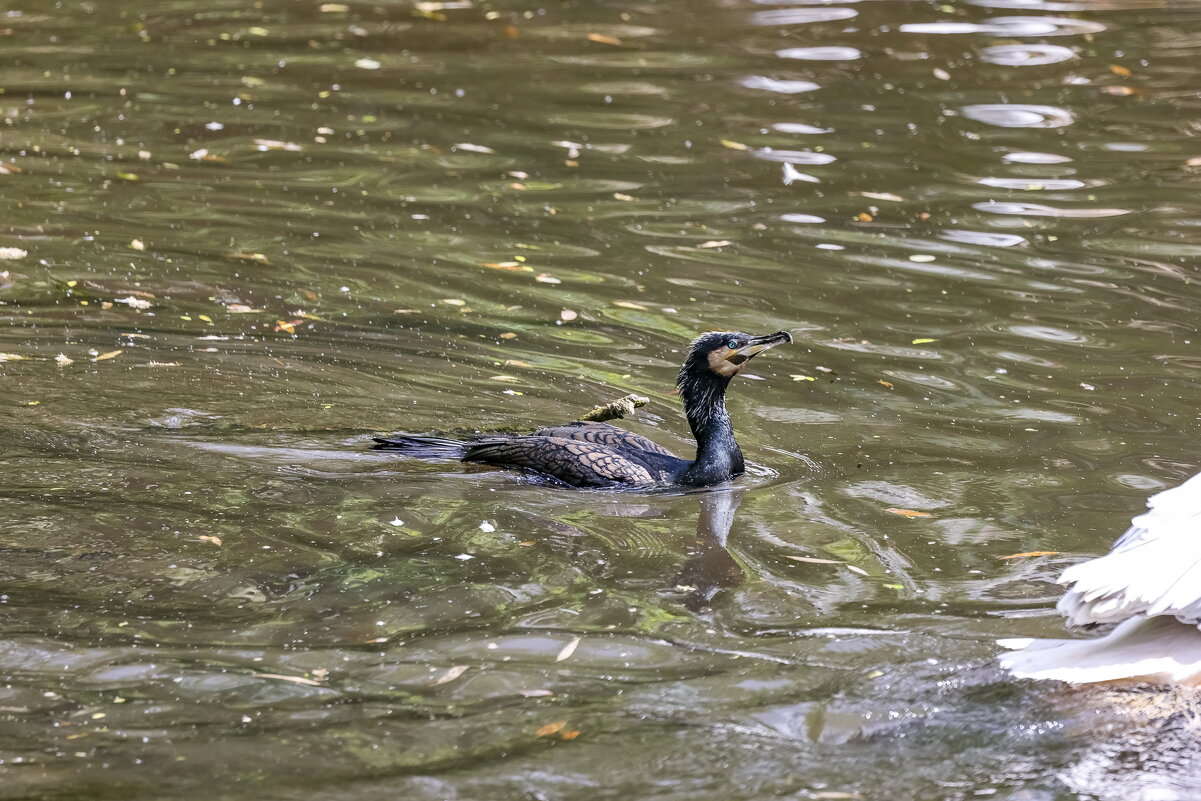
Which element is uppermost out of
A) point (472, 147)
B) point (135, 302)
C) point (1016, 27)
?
point (1016, 27)

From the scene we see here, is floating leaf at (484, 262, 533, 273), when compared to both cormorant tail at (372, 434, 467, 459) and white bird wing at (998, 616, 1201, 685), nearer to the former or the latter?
cormorant tail at (372, 434, 467, 459)

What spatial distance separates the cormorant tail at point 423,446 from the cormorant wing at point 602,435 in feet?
1.38

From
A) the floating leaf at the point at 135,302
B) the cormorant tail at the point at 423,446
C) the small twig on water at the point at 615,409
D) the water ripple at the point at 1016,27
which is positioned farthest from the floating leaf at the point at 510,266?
the water ripple at the point at 1016,27

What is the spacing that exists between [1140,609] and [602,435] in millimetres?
3287

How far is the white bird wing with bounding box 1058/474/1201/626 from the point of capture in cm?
488

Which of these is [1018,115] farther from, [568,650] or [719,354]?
[568,650]

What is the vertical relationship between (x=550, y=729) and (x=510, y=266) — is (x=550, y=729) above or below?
below

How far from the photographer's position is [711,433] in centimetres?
752

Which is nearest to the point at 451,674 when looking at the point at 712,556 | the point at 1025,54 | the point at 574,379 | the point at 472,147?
the point at 712,556

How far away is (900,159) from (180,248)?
19.9 feet

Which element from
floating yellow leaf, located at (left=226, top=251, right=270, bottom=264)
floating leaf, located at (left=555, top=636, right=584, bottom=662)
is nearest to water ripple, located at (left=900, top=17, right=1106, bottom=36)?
floating yellow leaf, located at (left=226, top=251, right=270, bottom=264)

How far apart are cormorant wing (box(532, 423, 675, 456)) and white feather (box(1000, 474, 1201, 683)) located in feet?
9.46

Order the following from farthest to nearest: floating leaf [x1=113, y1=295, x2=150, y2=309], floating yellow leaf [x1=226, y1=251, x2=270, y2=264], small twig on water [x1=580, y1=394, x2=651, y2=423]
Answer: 1. floating yellow leaf [x1=226, y1=251, x2=270, y2=264]
2. floating leaf [x1=113, y1=295, x2=150, y2=309]
3. small twig on water [x1=580, y1=394, x2=651, y2=423]

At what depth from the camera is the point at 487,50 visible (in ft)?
51.1
